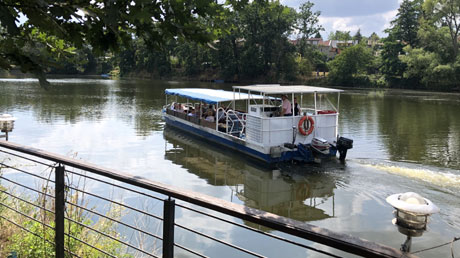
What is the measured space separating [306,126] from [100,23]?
12.9 metres

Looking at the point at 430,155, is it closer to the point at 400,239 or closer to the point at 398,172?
the point at 398,172

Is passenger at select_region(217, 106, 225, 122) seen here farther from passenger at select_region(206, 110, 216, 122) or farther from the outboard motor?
the outboard motor

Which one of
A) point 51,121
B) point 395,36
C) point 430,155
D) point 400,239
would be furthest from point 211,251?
point 395,36

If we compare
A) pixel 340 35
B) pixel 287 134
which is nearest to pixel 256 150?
pixel 287 134

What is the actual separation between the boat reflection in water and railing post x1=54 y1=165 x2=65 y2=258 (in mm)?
7860

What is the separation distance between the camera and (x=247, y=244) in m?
8.60

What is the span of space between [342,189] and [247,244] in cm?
487

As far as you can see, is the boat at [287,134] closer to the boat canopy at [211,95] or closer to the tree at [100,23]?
the boat canopy at [211,95]

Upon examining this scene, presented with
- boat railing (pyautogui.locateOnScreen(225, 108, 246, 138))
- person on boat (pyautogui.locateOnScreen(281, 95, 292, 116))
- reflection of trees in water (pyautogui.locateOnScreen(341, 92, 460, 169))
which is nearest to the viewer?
person on boat (pyautogui.locateOnScreen(281, 95, 292, 116))

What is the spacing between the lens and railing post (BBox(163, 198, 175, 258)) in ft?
8.23

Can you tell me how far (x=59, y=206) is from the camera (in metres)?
3.28

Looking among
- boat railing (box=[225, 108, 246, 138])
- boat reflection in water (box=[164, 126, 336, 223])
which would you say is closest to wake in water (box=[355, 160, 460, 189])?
boat reflection in water (box=[164, 126, 336, 223])

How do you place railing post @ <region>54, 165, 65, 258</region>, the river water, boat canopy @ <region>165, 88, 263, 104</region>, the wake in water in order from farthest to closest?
boat canopy @ <region>165, 88, 263, 104</region> < the wake in water < the river water < railing post @ <region>54, 165, 65, 258</region>

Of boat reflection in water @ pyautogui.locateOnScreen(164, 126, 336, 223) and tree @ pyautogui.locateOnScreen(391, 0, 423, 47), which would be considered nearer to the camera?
boat reflection in water @ pyautogui.locateOnScreen(164, 126, 336, 223)
